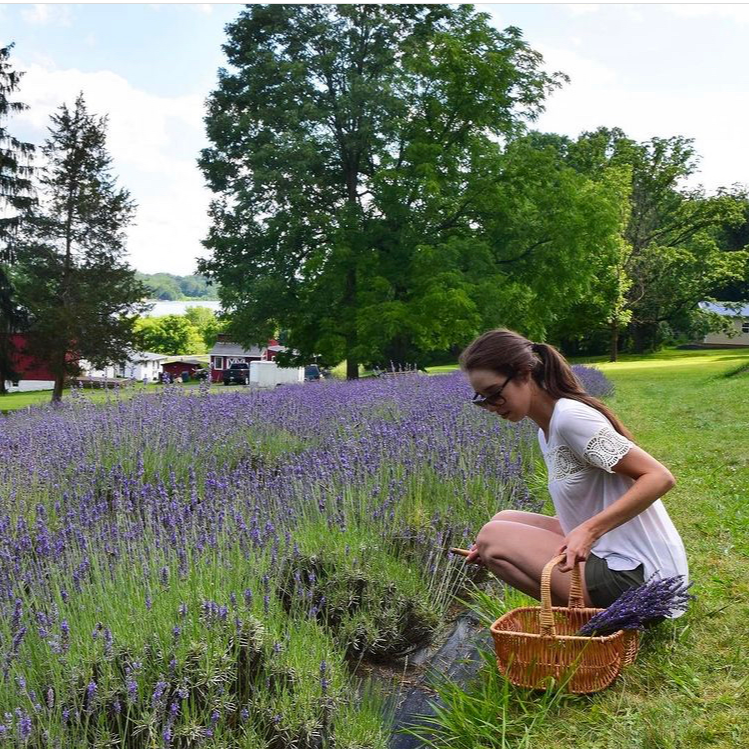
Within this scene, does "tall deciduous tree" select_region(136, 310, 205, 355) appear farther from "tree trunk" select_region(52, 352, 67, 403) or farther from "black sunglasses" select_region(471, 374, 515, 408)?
"black sunglasses" select_region(471, 374, 515, 408)

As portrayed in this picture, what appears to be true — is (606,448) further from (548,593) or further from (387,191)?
(387,191)

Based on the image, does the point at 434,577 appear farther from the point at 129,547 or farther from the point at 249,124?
the point at 249,124

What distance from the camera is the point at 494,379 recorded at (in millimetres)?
3184

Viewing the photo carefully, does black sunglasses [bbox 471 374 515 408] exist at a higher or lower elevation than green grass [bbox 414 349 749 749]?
higher

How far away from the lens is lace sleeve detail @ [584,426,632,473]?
3.01m

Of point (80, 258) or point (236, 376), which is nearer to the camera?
point (80, 258)

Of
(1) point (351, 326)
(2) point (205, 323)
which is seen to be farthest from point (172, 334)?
(1) point (351, 326)

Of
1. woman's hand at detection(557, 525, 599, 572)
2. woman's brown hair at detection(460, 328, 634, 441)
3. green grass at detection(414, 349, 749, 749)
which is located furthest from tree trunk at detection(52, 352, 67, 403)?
woman's hand at detection(557, 525, 599, 572)

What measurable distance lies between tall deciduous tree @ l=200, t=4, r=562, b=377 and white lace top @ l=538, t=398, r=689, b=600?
1524cm

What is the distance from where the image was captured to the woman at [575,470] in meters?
3.08

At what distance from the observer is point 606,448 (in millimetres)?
3029

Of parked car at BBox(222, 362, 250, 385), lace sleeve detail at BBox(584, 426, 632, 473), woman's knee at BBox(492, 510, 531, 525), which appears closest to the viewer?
lace sleeve detail at BBox(584, 426, 632, 473)

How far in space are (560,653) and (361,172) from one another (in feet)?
73.9

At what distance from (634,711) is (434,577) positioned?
49.9 inches
